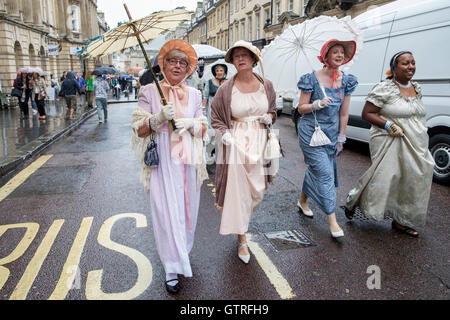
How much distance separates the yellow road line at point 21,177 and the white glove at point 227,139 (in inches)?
153

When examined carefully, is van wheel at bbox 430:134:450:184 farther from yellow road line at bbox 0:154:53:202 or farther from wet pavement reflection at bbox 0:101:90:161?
→ wet pavement reflection at bbox 0:101:90:161

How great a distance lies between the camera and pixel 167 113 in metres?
2.57

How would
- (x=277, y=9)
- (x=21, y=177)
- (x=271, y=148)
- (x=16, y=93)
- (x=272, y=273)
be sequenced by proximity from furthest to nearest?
(x=277, y=9), (x=16, y=93), (x=21, y=177), (x=271, y=148), (x=272, y=273)

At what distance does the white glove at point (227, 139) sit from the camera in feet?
9.96

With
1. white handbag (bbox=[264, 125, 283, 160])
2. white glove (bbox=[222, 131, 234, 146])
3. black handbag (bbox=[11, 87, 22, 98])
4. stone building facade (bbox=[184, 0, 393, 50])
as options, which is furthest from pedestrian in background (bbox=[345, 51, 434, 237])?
black handbag (bbox=[11, 87, 22, 98])

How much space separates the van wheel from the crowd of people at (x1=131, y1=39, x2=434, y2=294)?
86.6 inches

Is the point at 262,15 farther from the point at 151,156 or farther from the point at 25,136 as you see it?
the point at 151,156

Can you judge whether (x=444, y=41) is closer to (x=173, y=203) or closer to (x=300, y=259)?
(x=300, y=259)

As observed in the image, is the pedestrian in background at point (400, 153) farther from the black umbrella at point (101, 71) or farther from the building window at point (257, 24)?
the building window at point (257, 24)

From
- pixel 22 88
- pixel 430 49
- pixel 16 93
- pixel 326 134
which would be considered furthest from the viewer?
pixel 22 88

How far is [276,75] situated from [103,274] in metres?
2.83

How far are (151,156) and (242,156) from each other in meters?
0.86

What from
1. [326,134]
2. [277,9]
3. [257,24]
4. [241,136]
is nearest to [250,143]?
[241,136]
